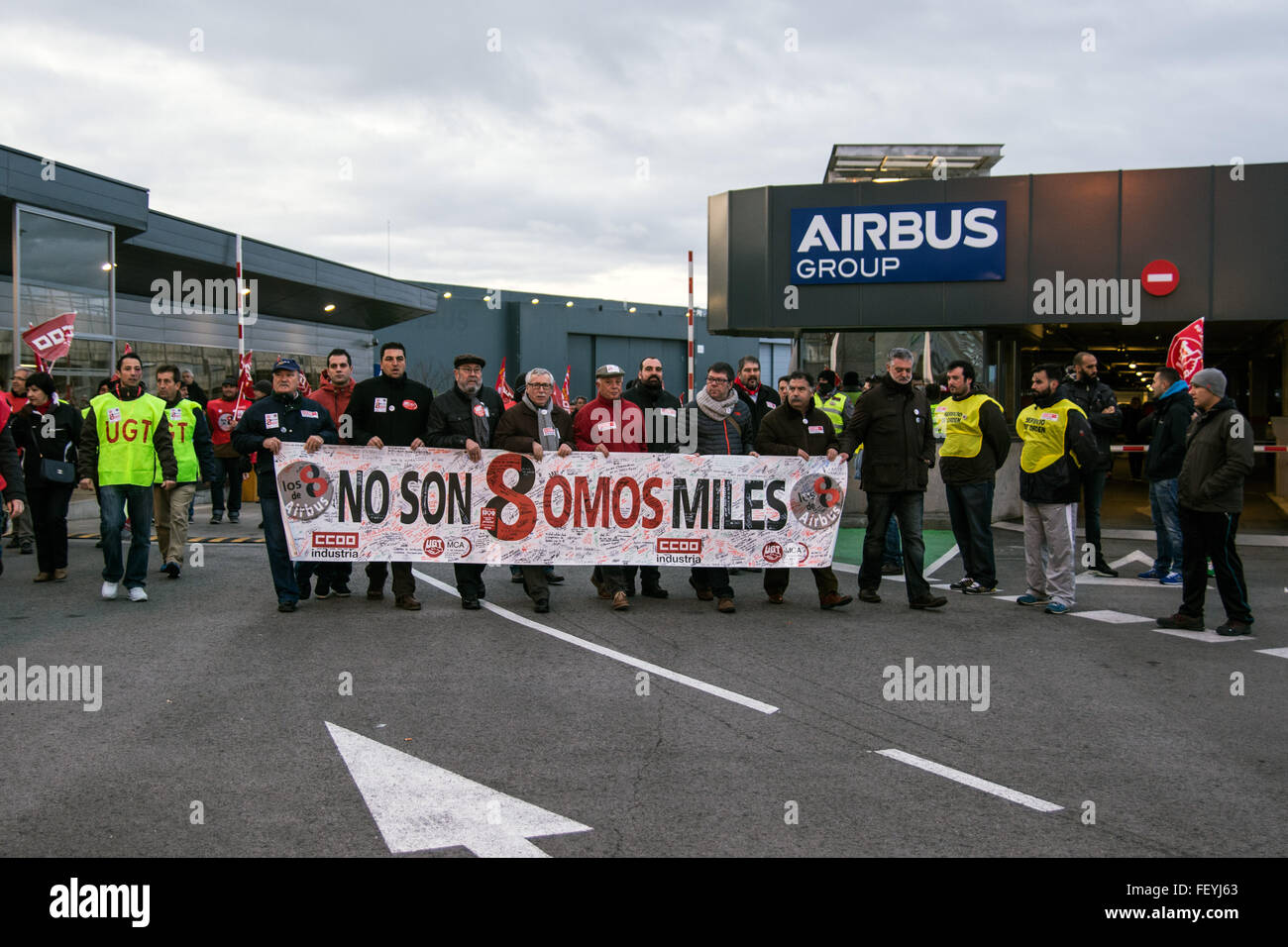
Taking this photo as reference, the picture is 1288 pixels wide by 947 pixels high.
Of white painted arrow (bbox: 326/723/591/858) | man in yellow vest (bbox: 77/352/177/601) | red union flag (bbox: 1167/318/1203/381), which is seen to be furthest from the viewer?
red union flag (bbox: 1167/318/1203/381)

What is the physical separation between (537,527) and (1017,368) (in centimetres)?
1180

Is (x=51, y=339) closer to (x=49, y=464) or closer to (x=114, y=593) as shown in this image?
(x=49, y=464)

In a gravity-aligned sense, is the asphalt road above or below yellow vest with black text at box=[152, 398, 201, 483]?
below

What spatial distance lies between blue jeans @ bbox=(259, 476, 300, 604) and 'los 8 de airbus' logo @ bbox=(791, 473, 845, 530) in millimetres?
4313

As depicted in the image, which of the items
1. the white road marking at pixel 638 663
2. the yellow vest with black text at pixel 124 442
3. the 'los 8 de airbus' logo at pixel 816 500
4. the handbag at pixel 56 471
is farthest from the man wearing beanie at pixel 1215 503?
the handbag at pixel 56 471

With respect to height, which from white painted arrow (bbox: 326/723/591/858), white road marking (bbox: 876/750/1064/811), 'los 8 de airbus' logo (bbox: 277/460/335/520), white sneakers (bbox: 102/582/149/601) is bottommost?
white road marking (bbox: 876/750/1064/811)

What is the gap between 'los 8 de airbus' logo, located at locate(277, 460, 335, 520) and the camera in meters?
9.37

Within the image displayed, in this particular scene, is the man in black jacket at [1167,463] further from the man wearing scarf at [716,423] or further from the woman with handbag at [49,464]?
the woman with handbag at [49,464]

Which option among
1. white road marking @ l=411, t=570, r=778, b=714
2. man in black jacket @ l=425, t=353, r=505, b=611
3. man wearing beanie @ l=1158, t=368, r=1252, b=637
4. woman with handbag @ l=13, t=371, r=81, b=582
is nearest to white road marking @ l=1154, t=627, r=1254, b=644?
man wearing beanie @ l=1158, t=368, r=1252, b=637

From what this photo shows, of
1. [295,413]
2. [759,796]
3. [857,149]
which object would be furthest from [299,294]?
[759,796]

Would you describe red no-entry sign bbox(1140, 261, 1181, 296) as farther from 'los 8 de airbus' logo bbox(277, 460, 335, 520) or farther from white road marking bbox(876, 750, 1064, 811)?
white road marking bbox(876, 750, 1064, 811)
